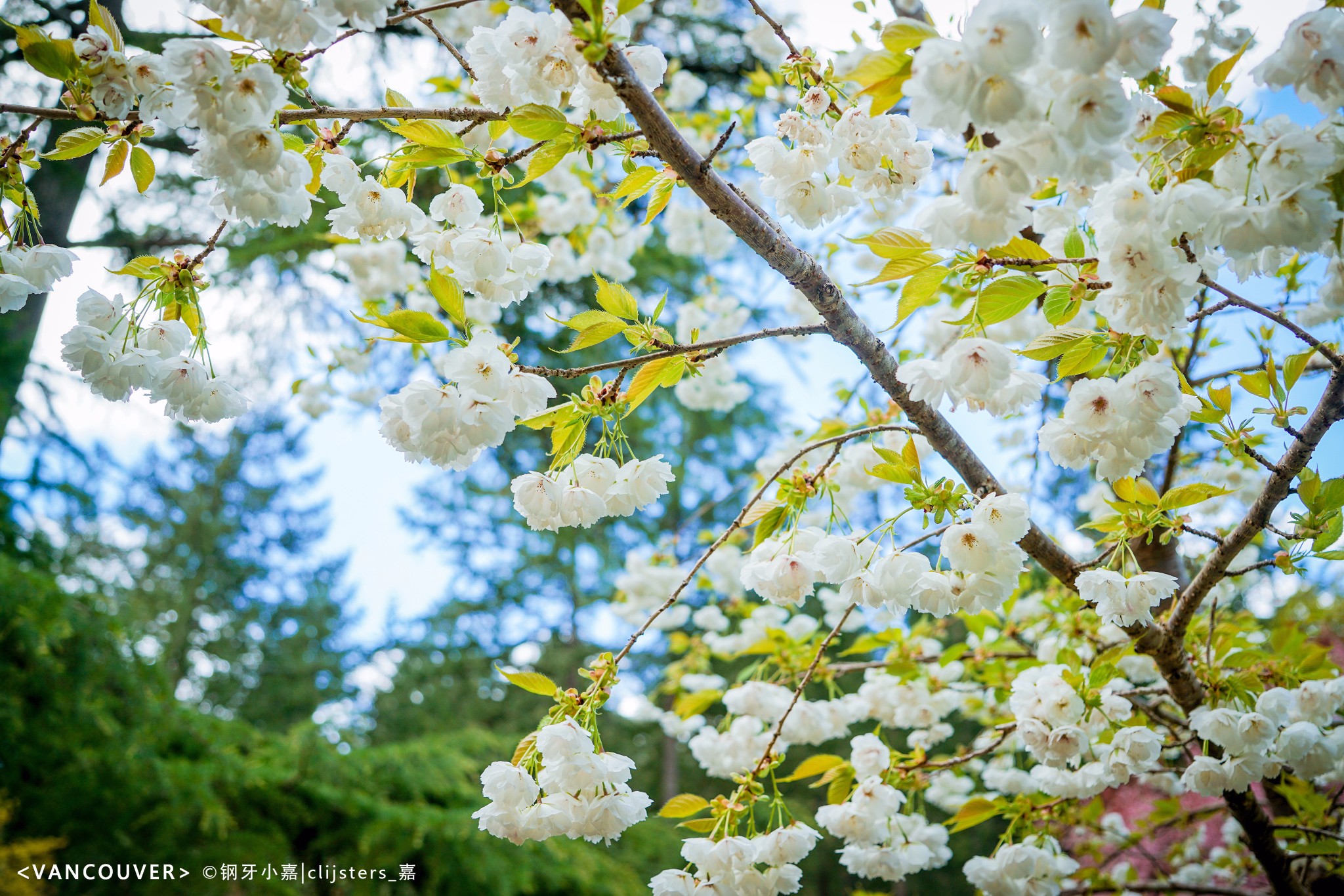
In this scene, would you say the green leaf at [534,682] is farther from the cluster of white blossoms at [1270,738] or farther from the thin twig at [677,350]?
the cluster of white blossoms at [1270,738]

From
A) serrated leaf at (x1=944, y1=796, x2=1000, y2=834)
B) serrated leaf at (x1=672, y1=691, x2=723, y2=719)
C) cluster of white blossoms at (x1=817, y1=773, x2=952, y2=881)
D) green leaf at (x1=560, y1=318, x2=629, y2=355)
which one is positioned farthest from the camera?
serrated leaf at (x1=672, y1=691, x2=723, y2=719)

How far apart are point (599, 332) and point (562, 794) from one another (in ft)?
1.77

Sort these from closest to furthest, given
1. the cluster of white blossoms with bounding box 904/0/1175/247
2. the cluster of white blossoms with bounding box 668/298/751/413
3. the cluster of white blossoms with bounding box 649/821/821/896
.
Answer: the cluster of white blossoms with bounding box 904/0/1175/247 < the cluster of white blossoms with bounding box 649/821/821/896 < the cluster of white blossoms with bounding box 668/298/751/413

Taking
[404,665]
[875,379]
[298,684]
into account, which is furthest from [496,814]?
[298,684]

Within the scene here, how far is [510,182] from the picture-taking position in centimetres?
91

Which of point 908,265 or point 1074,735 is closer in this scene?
point 908,265

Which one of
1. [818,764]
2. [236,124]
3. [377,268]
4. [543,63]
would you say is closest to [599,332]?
[543,63]

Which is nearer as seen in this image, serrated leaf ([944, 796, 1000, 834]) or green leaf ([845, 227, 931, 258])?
green leaf ([845, 227, 931, 258])

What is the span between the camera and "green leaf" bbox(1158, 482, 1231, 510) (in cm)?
95

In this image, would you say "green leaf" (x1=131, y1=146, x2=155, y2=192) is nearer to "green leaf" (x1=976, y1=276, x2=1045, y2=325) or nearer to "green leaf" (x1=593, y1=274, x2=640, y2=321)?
"green leaf" (x1=593, y1=274, x2=640, y2=321)

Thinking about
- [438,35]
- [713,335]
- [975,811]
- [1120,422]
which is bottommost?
[975,811]

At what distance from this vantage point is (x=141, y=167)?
0.90 m

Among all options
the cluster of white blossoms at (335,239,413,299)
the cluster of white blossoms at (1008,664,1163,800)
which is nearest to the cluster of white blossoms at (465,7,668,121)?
the cluster of white blossoms at (1008,664,1163,800)

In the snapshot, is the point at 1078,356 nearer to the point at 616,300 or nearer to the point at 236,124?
the point at 616,300
